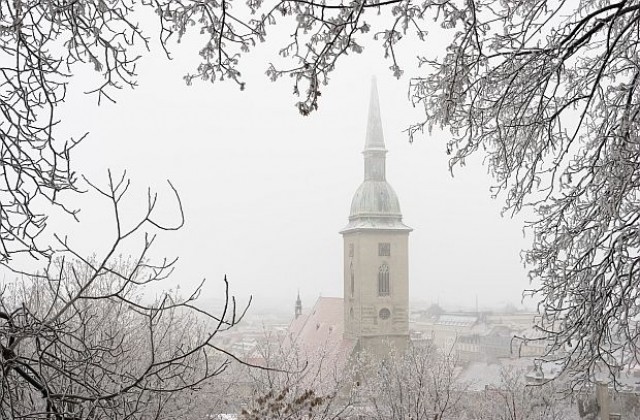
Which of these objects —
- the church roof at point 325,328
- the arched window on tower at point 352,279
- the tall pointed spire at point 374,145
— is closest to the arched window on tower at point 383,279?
the arched window on tower at point 352,279

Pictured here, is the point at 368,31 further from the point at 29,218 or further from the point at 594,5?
the point at 594,5

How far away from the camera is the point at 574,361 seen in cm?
502

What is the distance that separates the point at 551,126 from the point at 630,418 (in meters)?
16.6

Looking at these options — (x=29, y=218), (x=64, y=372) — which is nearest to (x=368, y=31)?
(x=29, y=218)

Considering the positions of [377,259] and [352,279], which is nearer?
[377,259]

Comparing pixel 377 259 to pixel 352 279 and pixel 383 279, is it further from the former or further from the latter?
pixel 352 279

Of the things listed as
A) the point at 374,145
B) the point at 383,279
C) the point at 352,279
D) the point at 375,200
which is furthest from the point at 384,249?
the point at 374,145

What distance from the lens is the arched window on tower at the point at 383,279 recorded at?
46.4m

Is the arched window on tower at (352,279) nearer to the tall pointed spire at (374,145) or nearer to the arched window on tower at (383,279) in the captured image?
the arched window on tower at (383,279)

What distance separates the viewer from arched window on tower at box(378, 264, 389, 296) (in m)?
46.4

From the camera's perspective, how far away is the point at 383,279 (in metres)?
46.6

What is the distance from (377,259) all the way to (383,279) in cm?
135

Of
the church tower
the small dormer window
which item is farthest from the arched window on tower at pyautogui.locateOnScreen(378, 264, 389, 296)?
the small dormer window

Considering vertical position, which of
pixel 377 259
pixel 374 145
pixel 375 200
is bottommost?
pixel 377 259
